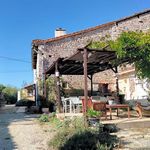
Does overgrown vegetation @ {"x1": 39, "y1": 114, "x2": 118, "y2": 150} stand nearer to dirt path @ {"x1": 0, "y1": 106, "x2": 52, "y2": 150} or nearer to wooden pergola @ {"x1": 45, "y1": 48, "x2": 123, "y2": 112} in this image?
dirt path @ {"x1": 0, "y1": 106, "x2": 52, "y2": 150}

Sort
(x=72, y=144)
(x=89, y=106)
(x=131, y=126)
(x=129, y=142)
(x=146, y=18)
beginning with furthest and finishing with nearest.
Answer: (x=146, y=18) → (x=89, y=106) → (x=131, y=126) → (x=129, y=142) → (x=72, y=144)

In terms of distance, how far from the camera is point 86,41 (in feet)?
87.8

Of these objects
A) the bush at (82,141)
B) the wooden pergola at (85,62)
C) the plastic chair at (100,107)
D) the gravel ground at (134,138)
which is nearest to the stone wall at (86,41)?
the wooden pergola at (85,62)

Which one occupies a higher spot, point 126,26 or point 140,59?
point 126,26

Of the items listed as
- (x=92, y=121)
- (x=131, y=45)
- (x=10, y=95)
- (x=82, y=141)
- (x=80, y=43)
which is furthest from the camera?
(x=10, y=95)

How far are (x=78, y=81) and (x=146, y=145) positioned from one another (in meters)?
17.2

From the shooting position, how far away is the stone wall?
25875 mm

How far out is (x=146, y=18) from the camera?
1030 inches

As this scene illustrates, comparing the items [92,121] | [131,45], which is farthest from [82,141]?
[131,45]

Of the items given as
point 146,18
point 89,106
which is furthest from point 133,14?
point 89,106

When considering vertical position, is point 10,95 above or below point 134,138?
above

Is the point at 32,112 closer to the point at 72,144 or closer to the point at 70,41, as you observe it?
the point at 70,41

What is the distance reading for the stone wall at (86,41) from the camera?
2588 cm

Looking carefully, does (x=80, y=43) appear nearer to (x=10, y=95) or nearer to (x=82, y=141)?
(x=82, y=141)
